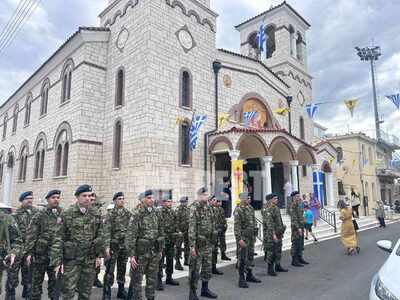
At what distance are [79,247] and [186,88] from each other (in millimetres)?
10153

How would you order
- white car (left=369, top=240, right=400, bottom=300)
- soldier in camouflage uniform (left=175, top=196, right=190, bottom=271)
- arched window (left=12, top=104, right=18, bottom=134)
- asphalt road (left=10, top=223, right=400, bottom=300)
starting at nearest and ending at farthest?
white car (left=369, top=240, right=400, bottom=300)
asphalt road (left=10, top=223, right=400, bottom=300)
soldier in camouflage uniform (left=175, top=196, right=190, bottom=271)
arched window (left=12, top=104, right=18, bottom=134)

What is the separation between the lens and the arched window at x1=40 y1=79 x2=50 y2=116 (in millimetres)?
17266

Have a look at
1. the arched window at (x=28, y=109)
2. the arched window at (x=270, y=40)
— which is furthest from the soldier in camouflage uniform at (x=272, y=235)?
the arched window at (x=28, y=109)

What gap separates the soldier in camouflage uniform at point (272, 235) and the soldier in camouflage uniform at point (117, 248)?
10.8 ft

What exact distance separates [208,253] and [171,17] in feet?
35.2

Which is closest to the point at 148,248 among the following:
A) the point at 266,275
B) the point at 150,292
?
the point at 150,292

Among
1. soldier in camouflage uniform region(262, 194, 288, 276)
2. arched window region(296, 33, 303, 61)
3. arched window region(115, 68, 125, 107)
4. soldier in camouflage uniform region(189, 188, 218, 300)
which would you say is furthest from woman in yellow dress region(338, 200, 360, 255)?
arched window region(296, 33, 303, 61)

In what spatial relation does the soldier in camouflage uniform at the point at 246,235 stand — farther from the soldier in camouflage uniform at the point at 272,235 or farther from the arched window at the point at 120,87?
the arched window at the point at 120,87

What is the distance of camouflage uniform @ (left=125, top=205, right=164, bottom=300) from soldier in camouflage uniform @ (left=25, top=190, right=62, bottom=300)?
125 cm

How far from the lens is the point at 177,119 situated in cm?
1222

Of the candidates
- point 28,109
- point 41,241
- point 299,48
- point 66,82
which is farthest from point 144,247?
point 299,48

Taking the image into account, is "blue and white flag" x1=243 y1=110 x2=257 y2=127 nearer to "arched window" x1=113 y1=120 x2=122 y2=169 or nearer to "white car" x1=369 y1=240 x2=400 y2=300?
"arched window" x1=113 y1=120 x2=122 y2=169

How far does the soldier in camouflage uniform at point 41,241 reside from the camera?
4.74 meters

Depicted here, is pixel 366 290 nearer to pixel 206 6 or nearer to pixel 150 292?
pixel 150 292
